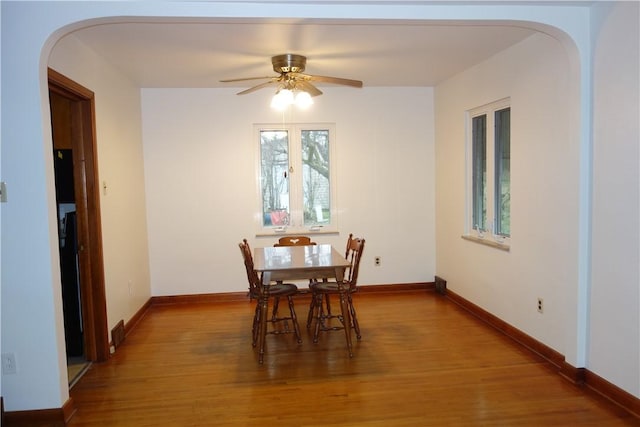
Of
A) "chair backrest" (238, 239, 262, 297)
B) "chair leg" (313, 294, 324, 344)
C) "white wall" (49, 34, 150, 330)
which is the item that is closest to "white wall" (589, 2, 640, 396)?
"chair leg" (313, 294, 324, 344)

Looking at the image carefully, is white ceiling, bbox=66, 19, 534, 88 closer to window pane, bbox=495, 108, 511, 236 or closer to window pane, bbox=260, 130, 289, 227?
window pane, bbox=495, 108, 511, 236

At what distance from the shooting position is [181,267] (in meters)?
5.27

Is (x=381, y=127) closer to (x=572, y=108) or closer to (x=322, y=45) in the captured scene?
(x=322, y=45)

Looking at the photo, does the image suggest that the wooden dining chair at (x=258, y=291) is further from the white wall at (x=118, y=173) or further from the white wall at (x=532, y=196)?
the white wall at (x=532, y=196)

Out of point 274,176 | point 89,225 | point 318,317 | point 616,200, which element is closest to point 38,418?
point 89,225

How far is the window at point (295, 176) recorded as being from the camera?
532cm

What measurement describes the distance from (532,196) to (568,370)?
49.6 inches

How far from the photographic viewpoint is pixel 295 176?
536 centimetres

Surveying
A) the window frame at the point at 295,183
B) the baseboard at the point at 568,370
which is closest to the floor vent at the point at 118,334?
the window frame at the point at 295,183

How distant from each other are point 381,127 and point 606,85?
2849mm

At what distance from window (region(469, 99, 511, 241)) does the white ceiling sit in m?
0.52

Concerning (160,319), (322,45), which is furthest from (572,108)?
(160,319)

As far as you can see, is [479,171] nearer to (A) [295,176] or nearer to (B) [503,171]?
(B) [503,171]

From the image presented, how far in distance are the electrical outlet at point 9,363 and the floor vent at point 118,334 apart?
115cm
